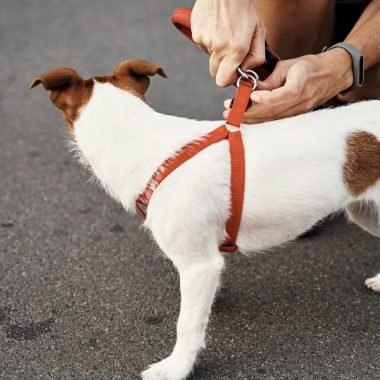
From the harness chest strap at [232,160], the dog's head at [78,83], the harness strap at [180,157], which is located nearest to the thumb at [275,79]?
the harness chest strap at [232,160]

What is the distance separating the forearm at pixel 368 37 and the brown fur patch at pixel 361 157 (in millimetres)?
637

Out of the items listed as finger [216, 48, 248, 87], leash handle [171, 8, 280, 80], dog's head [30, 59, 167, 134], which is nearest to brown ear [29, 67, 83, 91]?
dog's head [30, 59, 167, 134]

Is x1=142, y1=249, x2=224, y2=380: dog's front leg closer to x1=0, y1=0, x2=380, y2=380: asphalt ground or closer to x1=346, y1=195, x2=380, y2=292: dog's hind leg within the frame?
x1=0, y1=0, x2=380, y2=380: asphalt ground

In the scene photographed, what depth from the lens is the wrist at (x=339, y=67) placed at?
2.69 meters

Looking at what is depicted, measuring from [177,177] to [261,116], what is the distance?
19.1 inches

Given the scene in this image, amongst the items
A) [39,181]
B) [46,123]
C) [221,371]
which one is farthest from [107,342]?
[46,123]

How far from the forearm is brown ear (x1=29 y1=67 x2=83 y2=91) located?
4.30 ft

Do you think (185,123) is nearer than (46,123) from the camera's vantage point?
Yes

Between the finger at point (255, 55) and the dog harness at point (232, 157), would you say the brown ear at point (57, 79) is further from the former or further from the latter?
the finger at point (255, 55)

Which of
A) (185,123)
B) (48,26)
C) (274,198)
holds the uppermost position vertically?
(185,123)

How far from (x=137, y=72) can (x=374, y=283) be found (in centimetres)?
151

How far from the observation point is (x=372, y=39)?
295 centimetres

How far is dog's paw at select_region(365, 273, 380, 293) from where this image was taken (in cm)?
301

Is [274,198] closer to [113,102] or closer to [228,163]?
[228,163]
